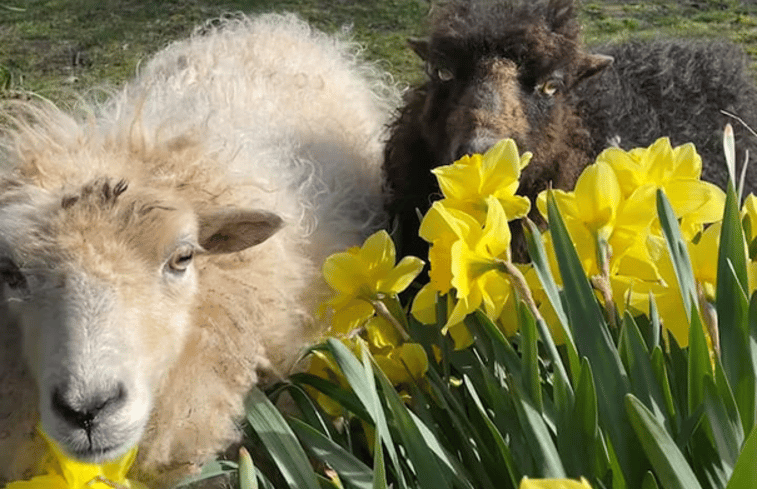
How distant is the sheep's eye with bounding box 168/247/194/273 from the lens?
2127 millimetres

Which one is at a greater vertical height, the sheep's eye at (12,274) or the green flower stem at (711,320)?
the green flower stem at (711,320)

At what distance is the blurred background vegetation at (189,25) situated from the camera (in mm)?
5773

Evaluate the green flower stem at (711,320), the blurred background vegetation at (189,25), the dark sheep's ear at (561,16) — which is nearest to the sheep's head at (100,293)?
the green flower stem at (711,320)

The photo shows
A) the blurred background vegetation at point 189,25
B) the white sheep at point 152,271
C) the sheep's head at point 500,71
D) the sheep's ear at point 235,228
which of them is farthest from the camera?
the blurred background vegetation at point 189,25

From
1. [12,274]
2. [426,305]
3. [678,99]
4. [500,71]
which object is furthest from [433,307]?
[678,99]

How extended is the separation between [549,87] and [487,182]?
114 cm

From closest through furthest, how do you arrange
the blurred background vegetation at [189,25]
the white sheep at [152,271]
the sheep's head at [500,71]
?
the white sheep at [152,271], the sheep's head at [500,71], the blurred background vegetation at [189,25]

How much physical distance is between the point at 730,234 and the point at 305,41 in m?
2.79

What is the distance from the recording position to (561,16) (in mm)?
2949

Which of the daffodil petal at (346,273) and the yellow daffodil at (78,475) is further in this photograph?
the daffodil petal at (346,273)

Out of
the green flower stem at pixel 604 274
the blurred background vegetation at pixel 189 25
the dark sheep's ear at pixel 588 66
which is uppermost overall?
the green flower stem at pixel 604 274

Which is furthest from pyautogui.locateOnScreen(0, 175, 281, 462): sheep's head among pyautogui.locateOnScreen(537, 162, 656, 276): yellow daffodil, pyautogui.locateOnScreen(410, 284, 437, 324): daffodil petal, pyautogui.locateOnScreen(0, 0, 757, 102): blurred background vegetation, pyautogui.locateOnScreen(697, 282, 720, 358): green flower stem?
pyautogui.locateOnScreen(0, 0, 757, 102): blurred background vegetation

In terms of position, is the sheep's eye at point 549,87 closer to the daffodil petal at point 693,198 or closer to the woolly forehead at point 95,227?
the daffodil petal at point 693,198

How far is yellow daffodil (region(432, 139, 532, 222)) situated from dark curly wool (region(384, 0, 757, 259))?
0.72 metres
